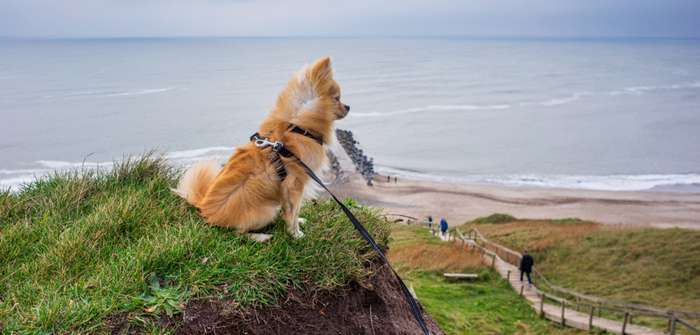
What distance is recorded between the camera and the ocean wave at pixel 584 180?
4262 cm

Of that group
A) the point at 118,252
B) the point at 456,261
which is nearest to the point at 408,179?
the point at 456,261

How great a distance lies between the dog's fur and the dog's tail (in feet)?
1.36

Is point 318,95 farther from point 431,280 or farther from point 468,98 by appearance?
point 468,98

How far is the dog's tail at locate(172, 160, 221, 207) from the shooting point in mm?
4953

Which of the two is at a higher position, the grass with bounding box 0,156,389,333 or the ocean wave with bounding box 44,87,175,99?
the grass with bounding box 0,156,389,333

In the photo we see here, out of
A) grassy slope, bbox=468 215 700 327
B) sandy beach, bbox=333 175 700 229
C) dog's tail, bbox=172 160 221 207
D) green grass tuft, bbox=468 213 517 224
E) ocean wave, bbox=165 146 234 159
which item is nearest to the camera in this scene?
dog's tail, bbox=172 160 221 207

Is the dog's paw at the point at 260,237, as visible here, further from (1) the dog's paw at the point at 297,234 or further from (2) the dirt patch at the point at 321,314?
(2) the dirt patch at the point at 321,314

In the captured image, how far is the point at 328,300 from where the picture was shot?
4328mm

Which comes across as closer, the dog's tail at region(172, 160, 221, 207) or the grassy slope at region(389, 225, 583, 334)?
the dog's tail at region(172, 160, 221, 207)

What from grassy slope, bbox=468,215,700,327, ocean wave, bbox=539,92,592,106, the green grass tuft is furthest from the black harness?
ocean wave, bbox=539,92,592,106

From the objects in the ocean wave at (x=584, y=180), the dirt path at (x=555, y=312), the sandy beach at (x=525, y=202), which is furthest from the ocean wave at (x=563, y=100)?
the dirt path at (x=555, y=312)

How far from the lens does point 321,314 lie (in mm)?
4195

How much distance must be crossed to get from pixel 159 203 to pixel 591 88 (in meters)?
110

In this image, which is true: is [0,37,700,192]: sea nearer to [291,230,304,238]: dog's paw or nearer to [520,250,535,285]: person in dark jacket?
[520,250,535,285]: person in dark jacket
